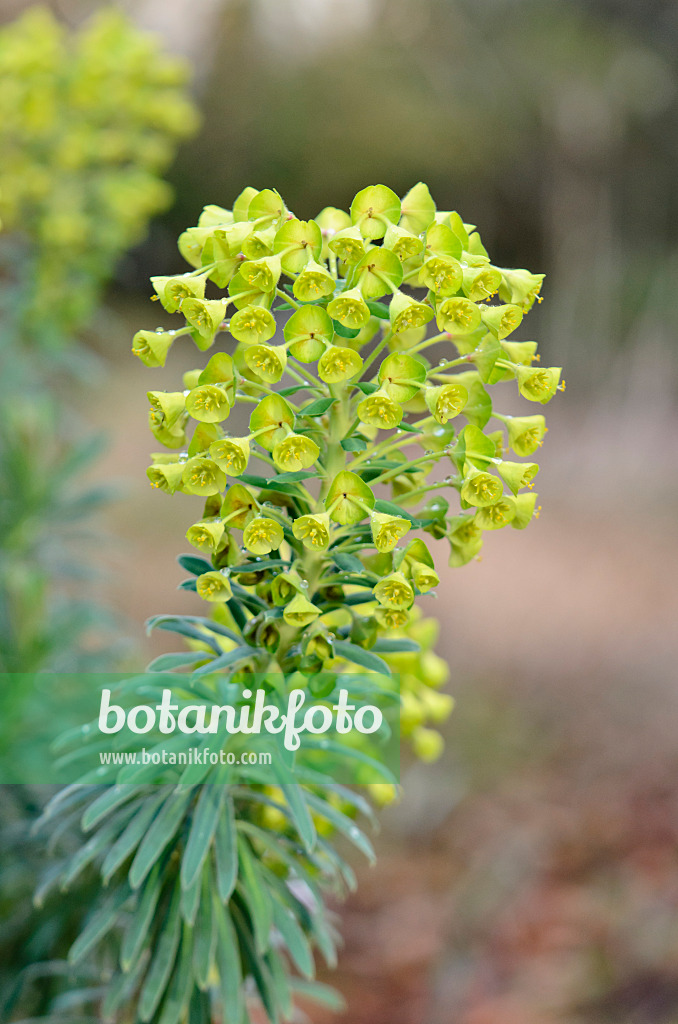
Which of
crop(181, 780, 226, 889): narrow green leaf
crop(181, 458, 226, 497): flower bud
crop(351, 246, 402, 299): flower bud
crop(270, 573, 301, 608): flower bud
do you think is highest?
crop(351, 246, 402, 299): flower bud

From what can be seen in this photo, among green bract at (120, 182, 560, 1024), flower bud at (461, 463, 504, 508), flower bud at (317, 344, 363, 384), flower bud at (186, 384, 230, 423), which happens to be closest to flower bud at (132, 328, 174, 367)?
green bract at (120, 182, 560, 1024)

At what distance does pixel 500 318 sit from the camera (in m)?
0.93

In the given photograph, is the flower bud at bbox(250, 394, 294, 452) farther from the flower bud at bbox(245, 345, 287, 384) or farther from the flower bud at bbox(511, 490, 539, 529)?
the flower bud at bbox(511, 490, 539, 529)

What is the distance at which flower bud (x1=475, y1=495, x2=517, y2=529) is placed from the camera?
97 centimetres

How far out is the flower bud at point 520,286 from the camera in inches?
38.4

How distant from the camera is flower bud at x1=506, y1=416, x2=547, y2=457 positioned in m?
1.03

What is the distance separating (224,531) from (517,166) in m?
8.24

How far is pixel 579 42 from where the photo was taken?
7.46 metres

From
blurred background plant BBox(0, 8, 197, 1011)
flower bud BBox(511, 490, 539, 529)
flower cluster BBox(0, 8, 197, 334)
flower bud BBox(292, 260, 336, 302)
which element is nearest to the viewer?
flower bud BBox(292, 260, 336, 302)

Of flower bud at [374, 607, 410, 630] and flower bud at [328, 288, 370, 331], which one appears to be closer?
flower bud at [328, 288, 370, 331]

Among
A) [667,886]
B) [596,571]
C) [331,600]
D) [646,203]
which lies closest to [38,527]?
[331,600]

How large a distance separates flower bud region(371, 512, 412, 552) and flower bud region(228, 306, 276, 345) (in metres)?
0.26

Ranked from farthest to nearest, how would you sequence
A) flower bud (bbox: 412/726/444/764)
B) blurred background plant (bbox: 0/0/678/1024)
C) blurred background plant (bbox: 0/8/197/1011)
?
blurred background plant (bbox: 0/0/678/1024)
blurred background plant (bbox: 0/8/197/1011)
flower bud (bbox: 412/726/444/764)

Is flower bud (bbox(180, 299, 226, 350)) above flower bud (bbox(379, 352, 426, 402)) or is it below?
above
